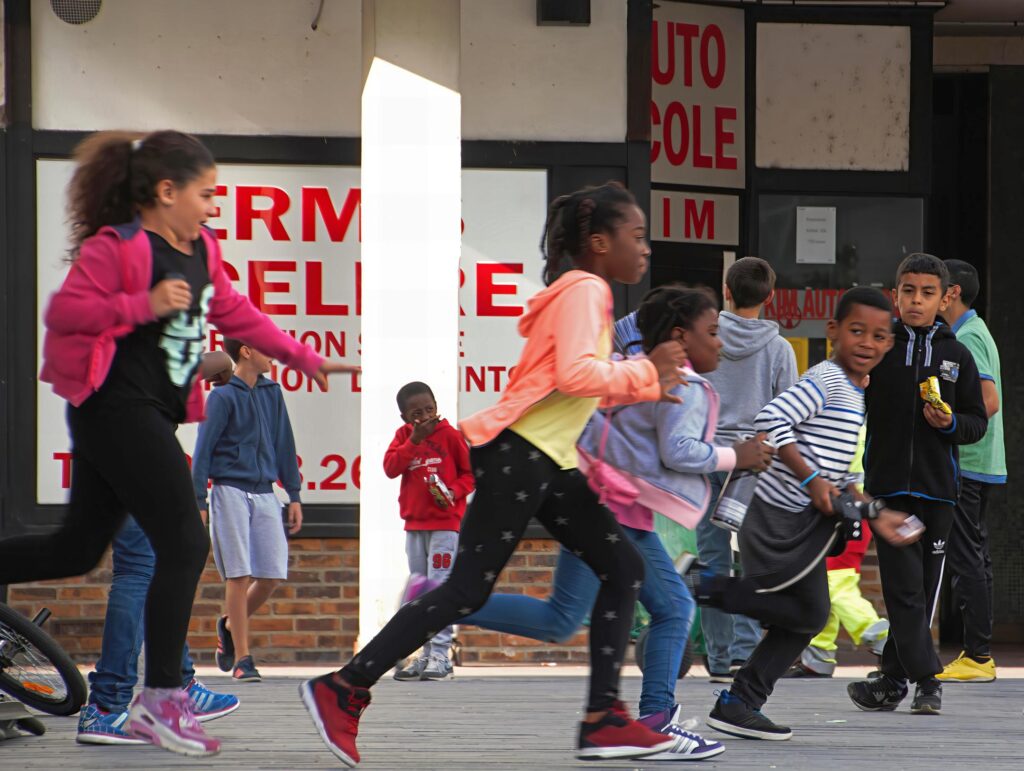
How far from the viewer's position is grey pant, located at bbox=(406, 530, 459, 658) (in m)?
7.77

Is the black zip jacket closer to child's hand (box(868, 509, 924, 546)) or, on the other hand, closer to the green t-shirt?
child's hand (box(868, 509, 924, 546))

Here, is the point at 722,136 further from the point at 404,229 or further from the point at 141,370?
the point at 141,370

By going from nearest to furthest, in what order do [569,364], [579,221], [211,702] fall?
[569,364]
[579,221]
[211,702]

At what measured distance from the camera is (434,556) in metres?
7.79

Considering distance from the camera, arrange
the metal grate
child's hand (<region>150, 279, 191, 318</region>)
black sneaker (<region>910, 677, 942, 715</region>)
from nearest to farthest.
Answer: child's hand (<region>150, 279, 191, 318</region>), black sneaker (<region>910, 677, 942, 715</region>), the metal grate

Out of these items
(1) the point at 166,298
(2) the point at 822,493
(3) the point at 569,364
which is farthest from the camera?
(2) the point at 822,493

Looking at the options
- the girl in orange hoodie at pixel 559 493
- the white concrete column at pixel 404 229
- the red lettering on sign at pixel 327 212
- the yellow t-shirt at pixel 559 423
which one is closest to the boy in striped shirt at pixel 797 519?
the girl in orange hoodie at pixel 559 493

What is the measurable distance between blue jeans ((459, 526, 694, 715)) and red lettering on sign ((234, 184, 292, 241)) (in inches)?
176

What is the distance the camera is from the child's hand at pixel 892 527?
5.50m

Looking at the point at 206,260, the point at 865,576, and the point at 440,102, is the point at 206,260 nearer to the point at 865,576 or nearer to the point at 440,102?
the point at 440,102

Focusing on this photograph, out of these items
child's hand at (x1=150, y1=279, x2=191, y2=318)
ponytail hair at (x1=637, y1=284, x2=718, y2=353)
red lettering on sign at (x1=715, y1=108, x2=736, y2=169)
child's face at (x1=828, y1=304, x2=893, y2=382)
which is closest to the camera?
child's hand at (x1=150, y1=279, x2=191, y2=318)

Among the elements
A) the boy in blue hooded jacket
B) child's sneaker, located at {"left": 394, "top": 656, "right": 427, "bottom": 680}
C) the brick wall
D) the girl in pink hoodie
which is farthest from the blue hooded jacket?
the girl in pink hoodie

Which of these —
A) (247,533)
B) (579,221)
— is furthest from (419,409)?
(579,221)

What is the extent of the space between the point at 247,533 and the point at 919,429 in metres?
3.17
